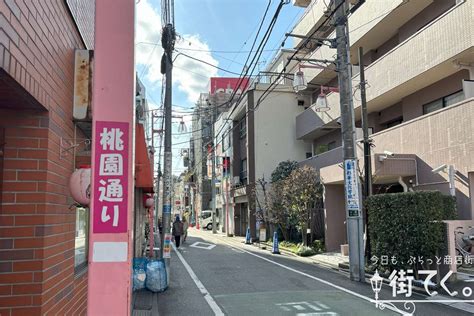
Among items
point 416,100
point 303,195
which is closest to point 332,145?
point 303,195

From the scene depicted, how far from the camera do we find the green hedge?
1023 cm

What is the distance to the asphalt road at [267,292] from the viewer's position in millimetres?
8305

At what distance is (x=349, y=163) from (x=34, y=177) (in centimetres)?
1042

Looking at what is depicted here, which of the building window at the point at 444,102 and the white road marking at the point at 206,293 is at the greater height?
the building window at the point at 444,102

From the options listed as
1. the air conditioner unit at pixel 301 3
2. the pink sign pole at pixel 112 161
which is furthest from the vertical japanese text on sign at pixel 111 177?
the air conditioner unit at pixel 301 3

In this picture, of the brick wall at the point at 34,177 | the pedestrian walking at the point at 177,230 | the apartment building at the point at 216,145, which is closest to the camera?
the brick wall at the point at 34,177

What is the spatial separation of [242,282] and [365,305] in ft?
13.0

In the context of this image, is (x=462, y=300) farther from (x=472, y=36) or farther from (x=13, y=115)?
(x=13, y=115)

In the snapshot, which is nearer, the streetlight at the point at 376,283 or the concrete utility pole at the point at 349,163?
the streetlight at the point at 376,283

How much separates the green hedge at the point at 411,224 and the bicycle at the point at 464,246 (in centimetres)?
51

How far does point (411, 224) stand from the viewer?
416 inches

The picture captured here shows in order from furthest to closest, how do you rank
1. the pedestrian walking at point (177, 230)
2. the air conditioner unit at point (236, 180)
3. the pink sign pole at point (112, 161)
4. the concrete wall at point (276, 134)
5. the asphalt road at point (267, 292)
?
1. the air conditioner unit at point (236, 180)
2. the concrete wall at point (276, 134)
3. the pedestrian walking at point (177, 230)
4. the asphalt road at point (267, 292)
5. the pink sign pole at point (112, 161)

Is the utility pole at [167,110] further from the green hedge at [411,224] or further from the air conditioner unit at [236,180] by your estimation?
the air conditioner unit at [236,180]

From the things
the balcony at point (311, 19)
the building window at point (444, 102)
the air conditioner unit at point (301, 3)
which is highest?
the air conditioner unit at point (301, 3)
